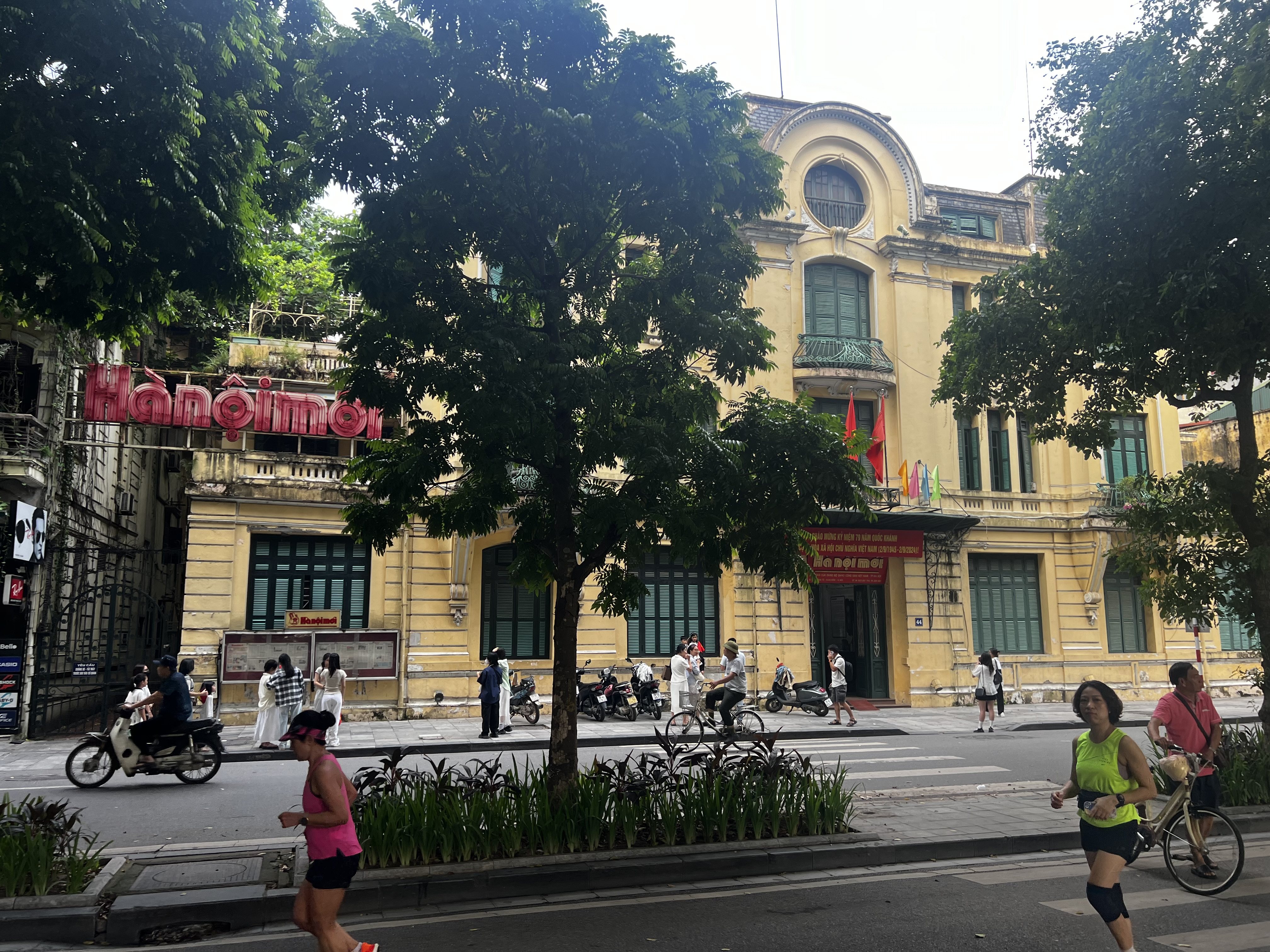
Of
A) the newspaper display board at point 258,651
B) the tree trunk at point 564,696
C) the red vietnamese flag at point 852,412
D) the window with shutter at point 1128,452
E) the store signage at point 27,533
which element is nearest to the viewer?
the tree trunk at point 564,696

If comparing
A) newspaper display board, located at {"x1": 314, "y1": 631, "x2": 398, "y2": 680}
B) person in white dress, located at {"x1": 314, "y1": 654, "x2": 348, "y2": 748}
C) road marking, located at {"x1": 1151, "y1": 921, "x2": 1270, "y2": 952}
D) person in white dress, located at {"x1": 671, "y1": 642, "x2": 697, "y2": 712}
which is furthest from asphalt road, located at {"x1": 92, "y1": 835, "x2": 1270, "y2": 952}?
newspaper display board, located at {"x1": 314, "y1": 631, "x2": 398, "y2": 680}

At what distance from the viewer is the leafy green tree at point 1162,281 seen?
948 cm

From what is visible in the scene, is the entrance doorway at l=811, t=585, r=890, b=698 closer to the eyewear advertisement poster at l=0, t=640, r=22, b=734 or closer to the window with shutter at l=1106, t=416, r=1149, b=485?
the window with shutter at l=1106, t=416, r=1149, b=485

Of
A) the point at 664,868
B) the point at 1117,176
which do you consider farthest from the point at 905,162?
the point at 664,868

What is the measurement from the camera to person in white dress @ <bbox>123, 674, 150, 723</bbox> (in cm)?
1358

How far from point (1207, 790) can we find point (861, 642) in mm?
17955

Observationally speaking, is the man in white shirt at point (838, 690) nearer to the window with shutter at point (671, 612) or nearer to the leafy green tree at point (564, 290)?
the window with shutter at point (671, 612)

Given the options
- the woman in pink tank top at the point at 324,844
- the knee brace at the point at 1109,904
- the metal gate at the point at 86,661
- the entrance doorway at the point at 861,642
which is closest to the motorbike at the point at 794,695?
the entrance doorway at the point at 861,642

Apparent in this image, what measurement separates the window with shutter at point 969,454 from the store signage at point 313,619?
16704 mm

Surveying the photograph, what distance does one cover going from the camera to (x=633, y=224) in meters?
8.91

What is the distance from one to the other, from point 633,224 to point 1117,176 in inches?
212

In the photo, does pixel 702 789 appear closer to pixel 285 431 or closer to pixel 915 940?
pixel 915 940

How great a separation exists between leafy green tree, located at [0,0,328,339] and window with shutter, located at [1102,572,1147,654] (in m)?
24.7

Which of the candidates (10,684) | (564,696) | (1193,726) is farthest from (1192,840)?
(10,684)
